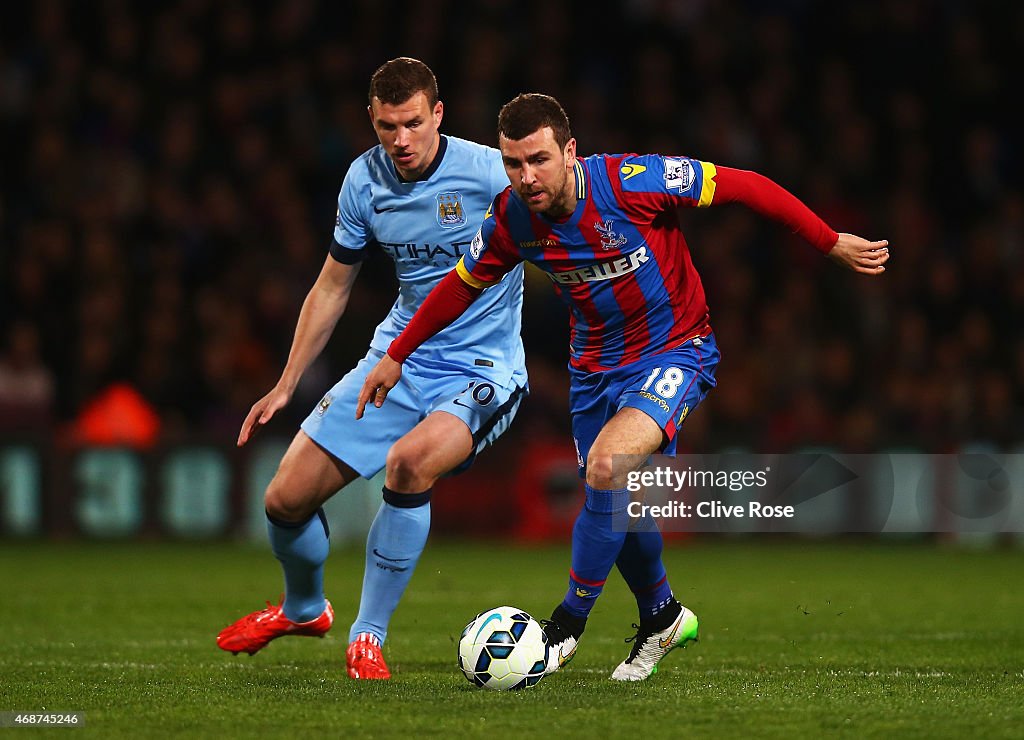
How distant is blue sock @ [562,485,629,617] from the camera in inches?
208

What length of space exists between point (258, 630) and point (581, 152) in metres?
8.58

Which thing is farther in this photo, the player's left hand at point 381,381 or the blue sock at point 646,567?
the blue sock at point 646,567

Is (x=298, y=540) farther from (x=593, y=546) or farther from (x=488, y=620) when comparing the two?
(x=593, y=546)

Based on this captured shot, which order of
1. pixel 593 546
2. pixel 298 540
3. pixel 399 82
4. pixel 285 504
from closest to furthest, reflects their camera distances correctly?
1. pixel 593 546
2. pixel 399 82
3. pixel 285 504
4. pixel 298 540

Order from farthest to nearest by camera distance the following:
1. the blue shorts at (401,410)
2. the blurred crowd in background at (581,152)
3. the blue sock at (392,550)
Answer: the blurred crowd in background at (581,152)
the blue shorts at (401,410)
the blue sock at (392,550)

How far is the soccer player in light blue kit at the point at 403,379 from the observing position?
5766 millimetres

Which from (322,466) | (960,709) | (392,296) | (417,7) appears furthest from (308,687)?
(417,7)

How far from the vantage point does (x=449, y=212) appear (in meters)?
5.96

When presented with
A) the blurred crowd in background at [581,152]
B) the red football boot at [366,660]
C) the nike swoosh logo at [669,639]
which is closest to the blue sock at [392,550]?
the red football boot at [366,660]

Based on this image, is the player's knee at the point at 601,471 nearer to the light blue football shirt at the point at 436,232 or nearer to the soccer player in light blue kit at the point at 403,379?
the soccer player in light blue kit at the point at 403,379

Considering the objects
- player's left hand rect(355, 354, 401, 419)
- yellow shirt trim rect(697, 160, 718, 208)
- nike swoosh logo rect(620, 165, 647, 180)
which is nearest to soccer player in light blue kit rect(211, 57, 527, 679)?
player's left hand rect(355, 354, 401, 419)

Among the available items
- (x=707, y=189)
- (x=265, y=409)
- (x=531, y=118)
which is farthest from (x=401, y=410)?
(x=707, y=189)

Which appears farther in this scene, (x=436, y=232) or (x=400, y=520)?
(x=436, y=232)

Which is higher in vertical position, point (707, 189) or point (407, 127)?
point (407, 127)
